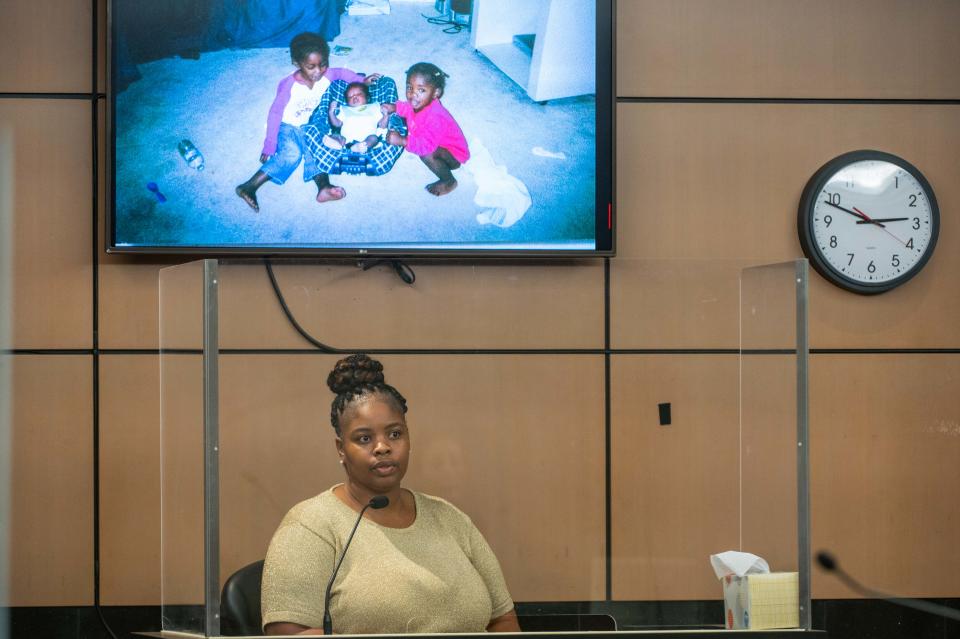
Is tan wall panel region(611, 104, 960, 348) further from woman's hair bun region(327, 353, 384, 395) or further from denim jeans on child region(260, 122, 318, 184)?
woman's hair bun region(327, 353, 384, 395)

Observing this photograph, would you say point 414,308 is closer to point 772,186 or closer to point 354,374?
point 354,374

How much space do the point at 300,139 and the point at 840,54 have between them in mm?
1696

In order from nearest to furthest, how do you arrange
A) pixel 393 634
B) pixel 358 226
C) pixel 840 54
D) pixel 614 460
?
pixel 393 634
pixel 614 460
pixel 358 226
pixel 840 54

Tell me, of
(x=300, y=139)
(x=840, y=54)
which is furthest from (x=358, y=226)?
(x=840, y=54)

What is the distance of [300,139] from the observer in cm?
303

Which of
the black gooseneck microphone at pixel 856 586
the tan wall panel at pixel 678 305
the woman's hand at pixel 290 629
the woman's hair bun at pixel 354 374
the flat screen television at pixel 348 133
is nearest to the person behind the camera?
the woman's hand at pixel 290 629

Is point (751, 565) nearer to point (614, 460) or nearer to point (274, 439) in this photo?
point (614, 460)

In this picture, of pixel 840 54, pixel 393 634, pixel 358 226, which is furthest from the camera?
pixel 840 54

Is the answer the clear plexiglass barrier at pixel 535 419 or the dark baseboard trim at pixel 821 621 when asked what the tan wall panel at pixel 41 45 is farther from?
the dark baseboard trim at pixel 821 621

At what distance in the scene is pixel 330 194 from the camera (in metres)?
3.03

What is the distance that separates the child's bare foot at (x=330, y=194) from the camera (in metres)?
3.03

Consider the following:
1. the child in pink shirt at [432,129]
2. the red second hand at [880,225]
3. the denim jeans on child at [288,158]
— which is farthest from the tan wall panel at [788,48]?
the denim jeans on child at [288,158]

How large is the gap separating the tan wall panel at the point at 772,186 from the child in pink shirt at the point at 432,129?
1.74ft

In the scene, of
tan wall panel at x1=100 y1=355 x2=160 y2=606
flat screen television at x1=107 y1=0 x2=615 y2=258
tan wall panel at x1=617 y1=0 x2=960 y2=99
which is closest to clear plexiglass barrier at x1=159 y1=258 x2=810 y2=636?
flat screen television at x1=107 y1=0 x2=615 y2=258
